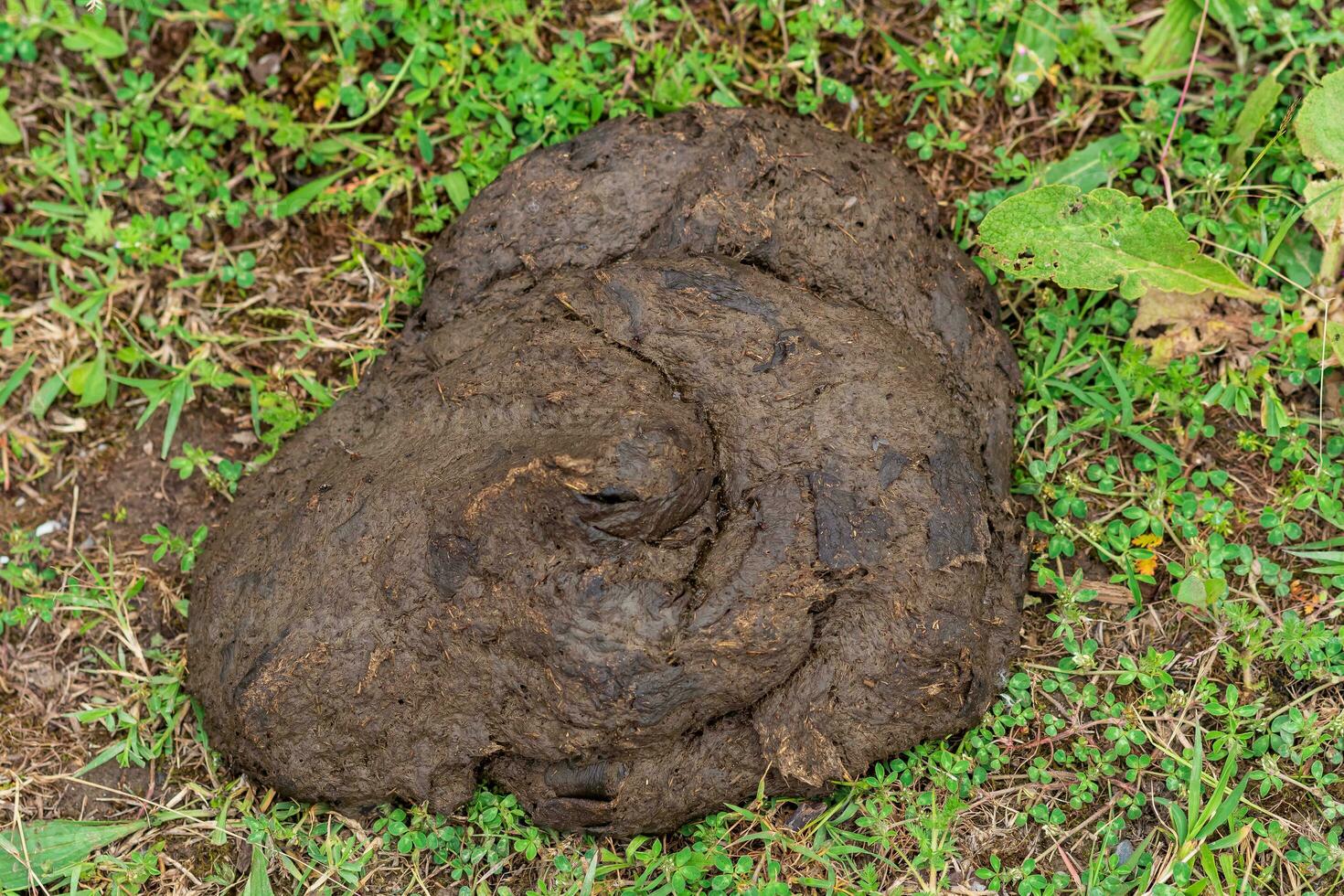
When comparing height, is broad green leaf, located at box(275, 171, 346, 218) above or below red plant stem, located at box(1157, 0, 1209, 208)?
below

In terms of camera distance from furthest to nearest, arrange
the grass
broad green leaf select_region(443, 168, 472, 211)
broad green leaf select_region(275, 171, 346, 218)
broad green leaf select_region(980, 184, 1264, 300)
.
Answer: broad green leaf select_region(275, 171, 346, 218)
broad green leaf select_region(443, 168, 472, 211)
broad green leaf select_region(980, 184, 1264, 300)
the grass

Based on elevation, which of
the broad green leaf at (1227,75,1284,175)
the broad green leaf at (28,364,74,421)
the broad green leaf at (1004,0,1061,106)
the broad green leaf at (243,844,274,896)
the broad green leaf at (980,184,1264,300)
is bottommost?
the broad green leaf at (243,844,274,896)

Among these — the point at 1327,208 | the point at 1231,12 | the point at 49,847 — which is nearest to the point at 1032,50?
the point at 1231,12

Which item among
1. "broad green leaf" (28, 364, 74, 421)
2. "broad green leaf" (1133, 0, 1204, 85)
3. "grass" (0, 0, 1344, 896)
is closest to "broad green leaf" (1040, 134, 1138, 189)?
"grass" (0, 0, 1344, 896)

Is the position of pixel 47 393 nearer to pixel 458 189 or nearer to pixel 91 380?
pixel 91 380

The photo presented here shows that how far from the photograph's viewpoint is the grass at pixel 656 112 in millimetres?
3338

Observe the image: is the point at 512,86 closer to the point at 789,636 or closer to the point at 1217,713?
the point at 789,636

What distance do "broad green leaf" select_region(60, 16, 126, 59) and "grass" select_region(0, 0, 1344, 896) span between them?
0.05 feet

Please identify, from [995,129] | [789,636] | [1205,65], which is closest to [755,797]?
[789,636]

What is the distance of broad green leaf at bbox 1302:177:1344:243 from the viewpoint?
11.9 ft

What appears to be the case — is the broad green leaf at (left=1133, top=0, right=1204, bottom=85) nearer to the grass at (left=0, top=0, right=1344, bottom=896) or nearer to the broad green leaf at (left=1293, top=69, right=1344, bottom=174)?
the grass at (left=0, top=0, right=1344, bottom=896)

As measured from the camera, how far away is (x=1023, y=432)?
3.67 metres

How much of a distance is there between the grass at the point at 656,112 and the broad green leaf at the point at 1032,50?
0.05 ft

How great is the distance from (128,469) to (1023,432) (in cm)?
330
